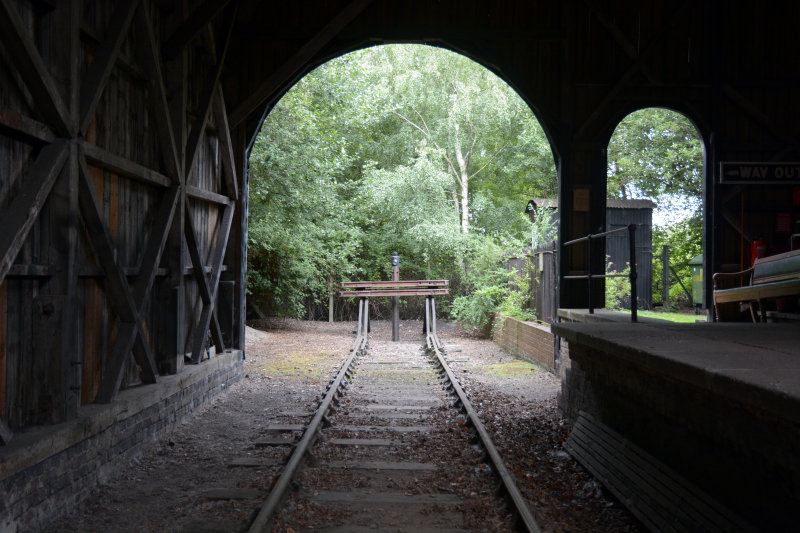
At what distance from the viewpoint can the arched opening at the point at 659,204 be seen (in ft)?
71.9

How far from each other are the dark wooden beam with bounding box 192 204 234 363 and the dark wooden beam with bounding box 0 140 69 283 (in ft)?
12.7

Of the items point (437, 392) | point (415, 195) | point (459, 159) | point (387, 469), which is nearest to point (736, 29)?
point (437, 392)

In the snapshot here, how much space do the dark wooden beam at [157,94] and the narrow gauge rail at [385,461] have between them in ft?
10.7

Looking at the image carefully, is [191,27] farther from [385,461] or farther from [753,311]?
[753,311]

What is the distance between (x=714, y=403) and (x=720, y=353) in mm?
619

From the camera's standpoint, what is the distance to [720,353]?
162 inches

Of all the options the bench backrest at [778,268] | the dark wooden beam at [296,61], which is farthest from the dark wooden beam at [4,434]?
the bench backrest at [778,268]

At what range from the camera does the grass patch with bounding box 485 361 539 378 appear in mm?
10784

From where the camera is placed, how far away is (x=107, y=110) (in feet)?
19.1

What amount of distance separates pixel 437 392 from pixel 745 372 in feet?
19.9

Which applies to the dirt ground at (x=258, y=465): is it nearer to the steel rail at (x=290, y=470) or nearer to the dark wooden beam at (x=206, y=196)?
the steel rail at (x=290, y=470)

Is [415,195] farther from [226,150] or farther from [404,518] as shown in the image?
[404,518]

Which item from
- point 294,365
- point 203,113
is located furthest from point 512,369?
point 203,113

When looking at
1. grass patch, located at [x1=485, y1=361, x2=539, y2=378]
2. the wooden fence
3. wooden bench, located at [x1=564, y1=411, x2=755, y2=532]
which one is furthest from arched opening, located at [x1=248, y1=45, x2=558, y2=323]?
wooden bench, located at [x1=564, y1=411, x2=755, y2=532]
